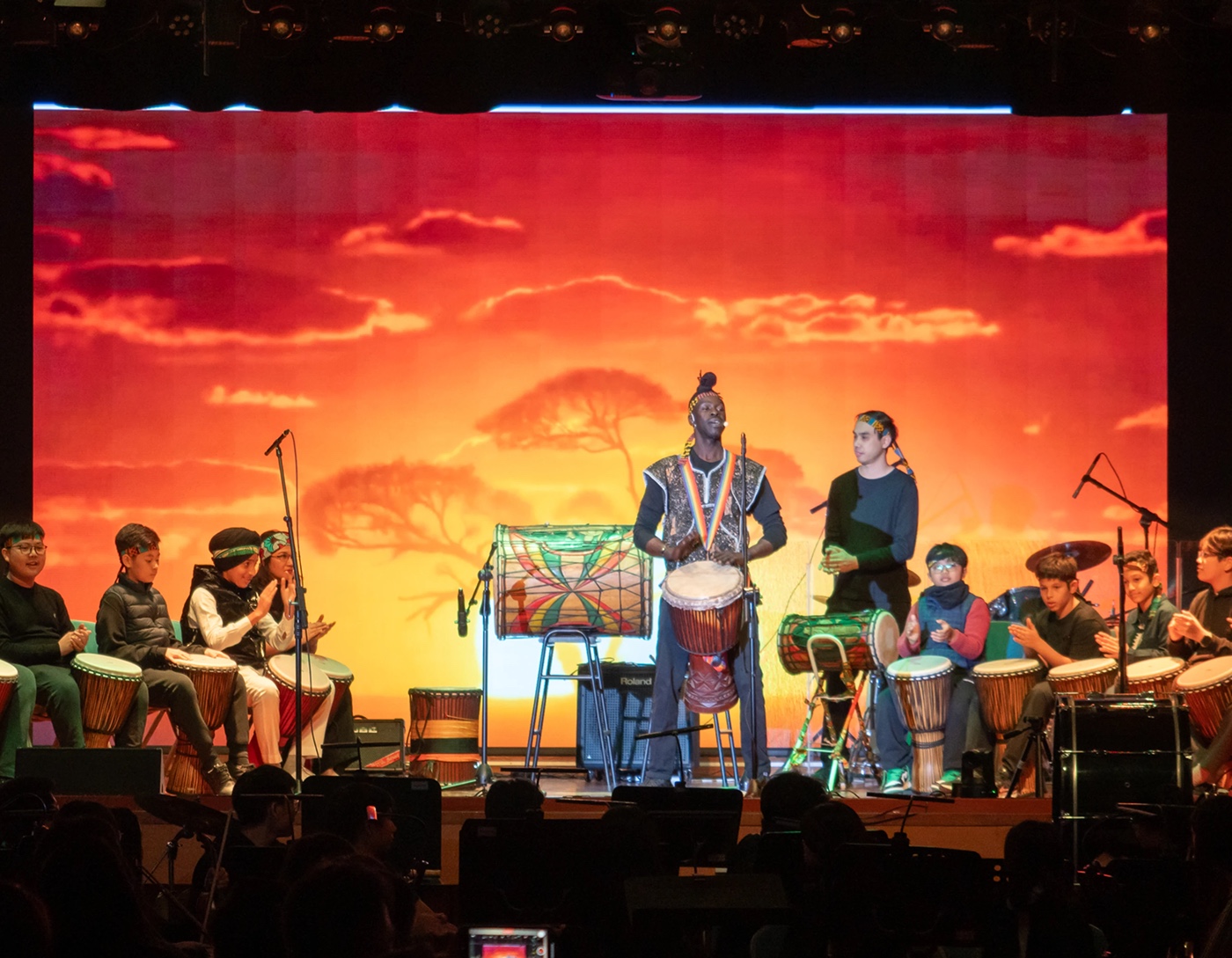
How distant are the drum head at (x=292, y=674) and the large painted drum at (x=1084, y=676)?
145 inches

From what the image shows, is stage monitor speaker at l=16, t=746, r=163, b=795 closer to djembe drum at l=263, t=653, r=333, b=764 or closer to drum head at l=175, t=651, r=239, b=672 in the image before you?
drum head at l=175, t=651, r=239, b=672

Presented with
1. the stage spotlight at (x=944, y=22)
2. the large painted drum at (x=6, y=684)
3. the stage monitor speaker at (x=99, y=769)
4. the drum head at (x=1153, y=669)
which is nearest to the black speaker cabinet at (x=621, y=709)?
the drum head at (x=1153, y=669)

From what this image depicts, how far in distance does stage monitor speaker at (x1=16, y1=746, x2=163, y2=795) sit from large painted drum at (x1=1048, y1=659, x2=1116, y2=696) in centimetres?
424

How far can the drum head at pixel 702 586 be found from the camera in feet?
25.8

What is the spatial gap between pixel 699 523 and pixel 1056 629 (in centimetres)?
201

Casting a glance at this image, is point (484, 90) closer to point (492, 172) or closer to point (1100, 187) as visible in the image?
point (492, 172)

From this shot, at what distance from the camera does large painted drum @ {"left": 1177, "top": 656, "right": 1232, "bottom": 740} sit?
7.74 metres

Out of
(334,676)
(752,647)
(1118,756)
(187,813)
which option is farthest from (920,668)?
(187,813)

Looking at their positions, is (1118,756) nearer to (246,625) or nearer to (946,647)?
(946,647)

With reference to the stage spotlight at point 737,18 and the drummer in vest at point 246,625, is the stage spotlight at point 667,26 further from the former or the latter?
the drummer in vest at point 246,625

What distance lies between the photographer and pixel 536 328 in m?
10.6

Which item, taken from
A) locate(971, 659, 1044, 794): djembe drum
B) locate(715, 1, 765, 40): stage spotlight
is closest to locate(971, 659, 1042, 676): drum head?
locate(971, 659, 1044, 794): djembe drum

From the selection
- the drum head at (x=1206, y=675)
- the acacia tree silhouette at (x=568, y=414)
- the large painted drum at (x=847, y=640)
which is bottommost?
the drum head at (x=1206, y=675)

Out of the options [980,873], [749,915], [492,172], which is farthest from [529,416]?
[749,915]
